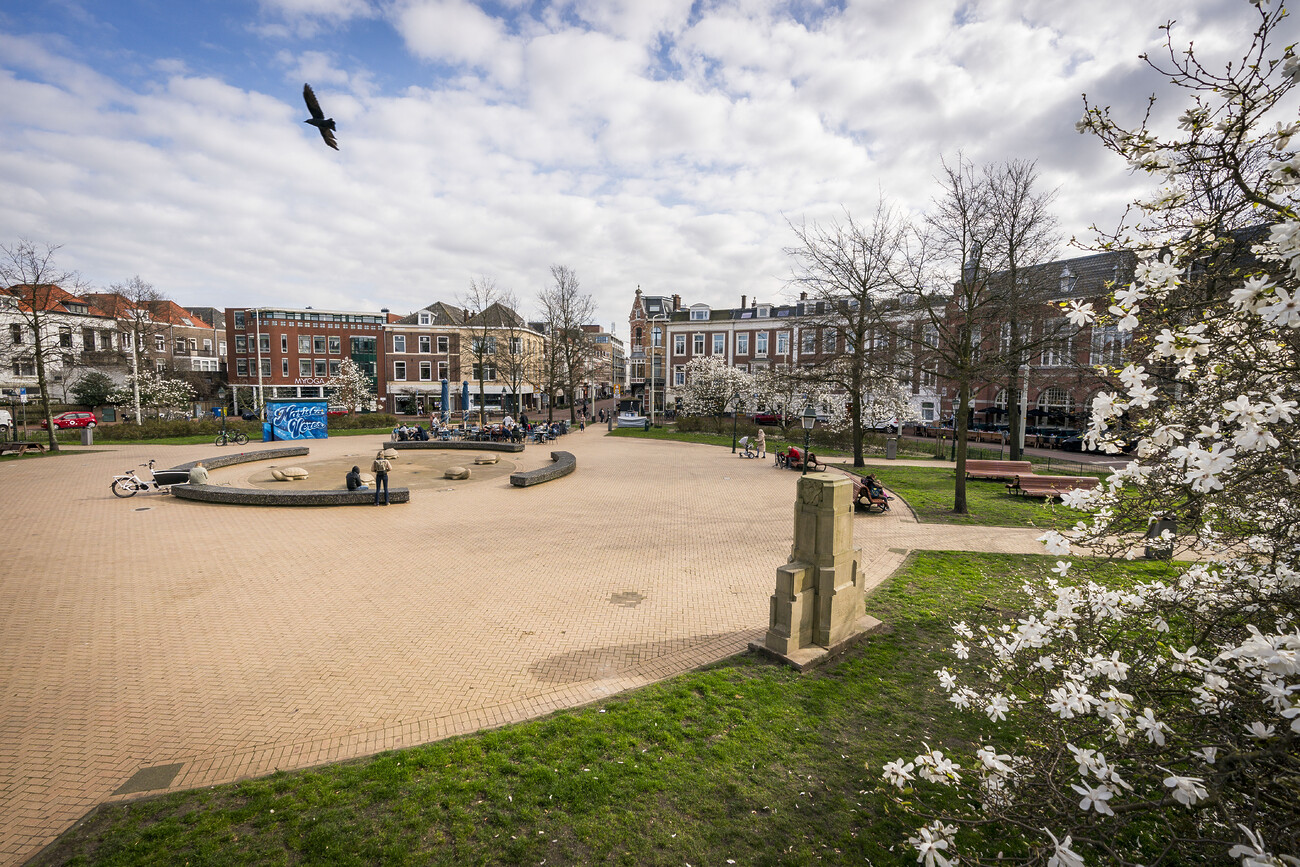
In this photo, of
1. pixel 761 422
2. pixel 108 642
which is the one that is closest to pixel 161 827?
pixel 108 642

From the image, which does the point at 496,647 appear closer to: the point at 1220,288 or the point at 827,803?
the point at 827,803

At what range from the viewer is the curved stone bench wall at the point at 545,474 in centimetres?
1817

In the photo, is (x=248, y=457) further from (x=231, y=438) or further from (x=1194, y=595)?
(x=1194, y=595)

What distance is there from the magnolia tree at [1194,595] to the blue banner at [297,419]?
3570 centimetres

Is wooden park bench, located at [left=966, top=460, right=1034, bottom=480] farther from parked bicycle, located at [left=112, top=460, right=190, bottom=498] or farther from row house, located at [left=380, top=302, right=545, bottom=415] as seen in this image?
row house, located at [left=380, top=302, right=545, bottom=415]

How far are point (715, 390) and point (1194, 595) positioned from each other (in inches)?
1624

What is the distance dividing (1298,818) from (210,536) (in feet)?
52.1

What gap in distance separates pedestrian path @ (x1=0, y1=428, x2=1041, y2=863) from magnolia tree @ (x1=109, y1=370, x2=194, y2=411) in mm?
33571

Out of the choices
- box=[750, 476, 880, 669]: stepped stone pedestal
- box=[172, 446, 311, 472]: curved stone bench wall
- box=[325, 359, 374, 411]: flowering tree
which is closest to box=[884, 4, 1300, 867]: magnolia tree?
box=[750, 476, 880, 669]: stepped stone pedestal

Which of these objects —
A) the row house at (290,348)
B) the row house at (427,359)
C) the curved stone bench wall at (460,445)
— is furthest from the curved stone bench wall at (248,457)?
the row house at (290,348)

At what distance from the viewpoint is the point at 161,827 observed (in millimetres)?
4172

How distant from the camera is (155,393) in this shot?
42781 mm

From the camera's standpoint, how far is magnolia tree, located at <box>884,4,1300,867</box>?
2363 mm

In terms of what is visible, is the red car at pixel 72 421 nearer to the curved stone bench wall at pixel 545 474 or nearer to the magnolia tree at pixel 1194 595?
the curved stone bench wall at pixel 545 474
